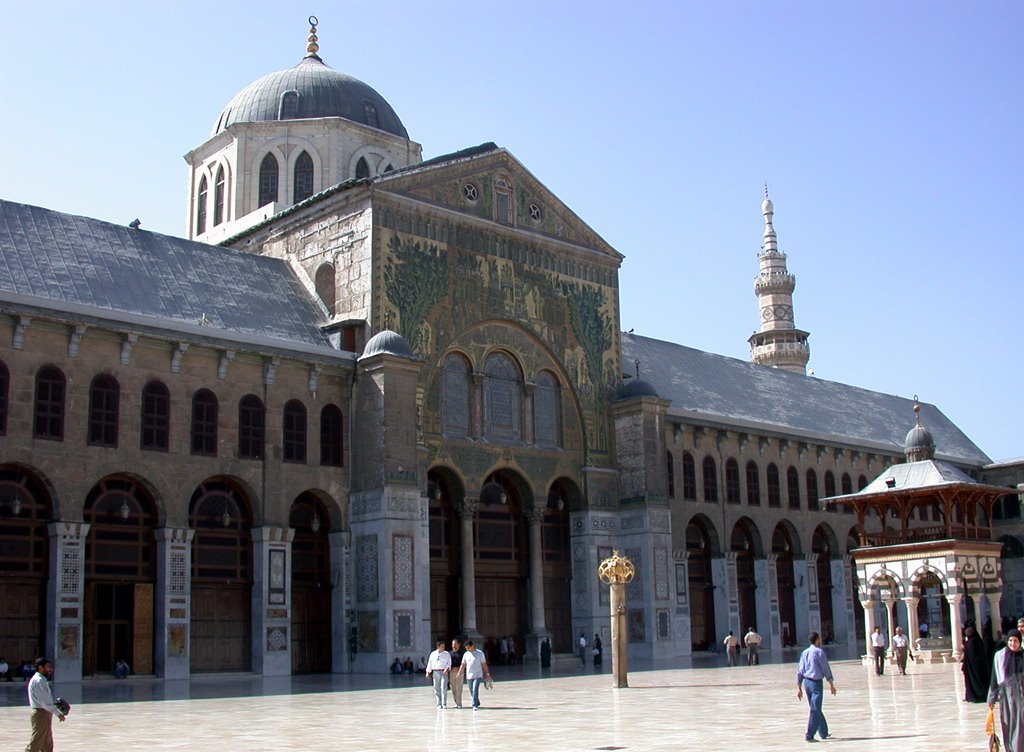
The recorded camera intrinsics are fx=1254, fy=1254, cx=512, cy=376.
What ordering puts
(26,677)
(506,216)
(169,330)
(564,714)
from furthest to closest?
(506,216) → (169,330) → (26,677) → (564,714)

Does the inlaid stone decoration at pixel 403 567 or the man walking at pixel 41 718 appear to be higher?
the inlaid stone decoration at pixel 403 567

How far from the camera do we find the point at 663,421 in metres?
38.7

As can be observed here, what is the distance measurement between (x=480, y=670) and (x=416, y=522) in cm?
1193

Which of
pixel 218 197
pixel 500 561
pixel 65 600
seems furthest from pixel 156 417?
pixel 218 197

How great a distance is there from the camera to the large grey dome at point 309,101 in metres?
43.1

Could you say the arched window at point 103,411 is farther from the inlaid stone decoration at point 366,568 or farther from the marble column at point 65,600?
the inlaid stone decoration at point 366,568

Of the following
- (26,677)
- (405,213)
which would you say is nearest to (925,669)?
(405,213)

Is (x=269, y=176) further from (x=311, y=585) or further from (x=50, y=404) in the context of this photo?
(x=50, y=404)

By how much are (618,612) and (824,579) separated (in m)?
25.3

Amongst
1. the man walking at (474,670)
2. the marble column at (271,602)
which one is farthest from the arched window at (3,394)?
the man walking at (474,670)

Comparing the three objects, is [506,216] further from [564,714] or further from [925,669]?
[564,714]

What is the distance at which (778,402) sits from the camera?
49938 millimetres

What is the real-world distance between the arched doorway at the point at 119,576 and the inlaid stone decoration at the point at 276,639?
277 cm

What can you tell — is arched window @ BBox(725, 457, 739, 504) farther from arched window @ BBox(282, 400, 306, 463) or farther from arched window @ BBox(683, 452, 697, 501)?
arched window @ BBox(282, 400, 306, 463)
